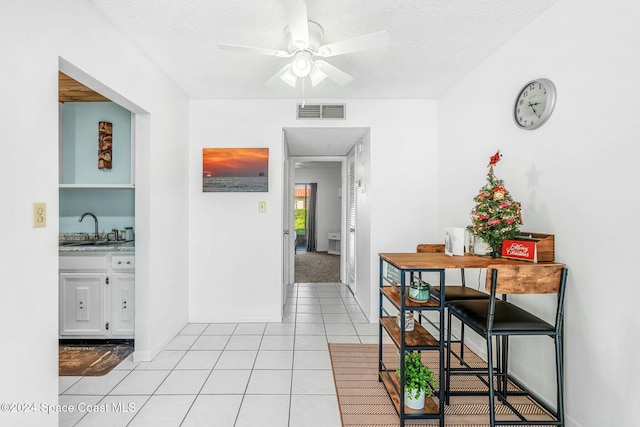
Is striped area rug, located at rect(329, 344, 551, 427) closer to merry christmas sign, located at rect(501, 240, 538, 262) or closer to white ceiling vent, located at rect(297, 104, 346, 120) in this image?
merry christmas sign, located at rect(501, 240, 538, 262)

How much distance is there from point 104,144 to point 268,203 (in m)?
1.79

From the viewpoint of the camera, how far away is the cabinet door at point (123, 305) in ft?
8.72

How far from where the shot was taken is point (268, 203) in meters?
3.28

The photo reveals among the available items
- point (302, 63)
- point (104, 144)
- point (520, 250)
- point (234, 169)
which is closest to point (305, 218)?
point (234, 169)

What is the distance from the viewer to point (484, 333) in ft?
5.02

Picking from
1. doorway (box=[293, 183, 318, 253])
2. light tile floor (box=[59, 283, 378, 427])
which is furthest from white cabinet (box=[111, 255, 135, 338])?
doorway (box=[293, 183, 318, 253])

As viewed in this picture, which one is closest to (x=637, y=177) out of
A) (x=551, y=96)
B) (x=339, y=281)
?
(x=551, y=96)

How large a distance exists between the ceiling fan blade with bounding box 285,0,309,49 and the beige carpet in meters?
4.08

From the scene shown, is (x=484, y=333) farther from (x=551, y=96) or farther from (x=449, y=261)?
(x=551, y=96)

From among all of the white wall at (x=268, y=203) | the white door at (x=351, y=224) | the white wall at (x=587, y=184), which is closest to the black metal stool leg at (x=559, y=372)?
the white wall at (x=587, y=184)

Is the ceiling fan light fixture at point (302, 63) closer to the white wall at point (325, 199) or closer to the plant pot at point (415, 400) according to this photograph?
the plant pot at point (415, 400)
